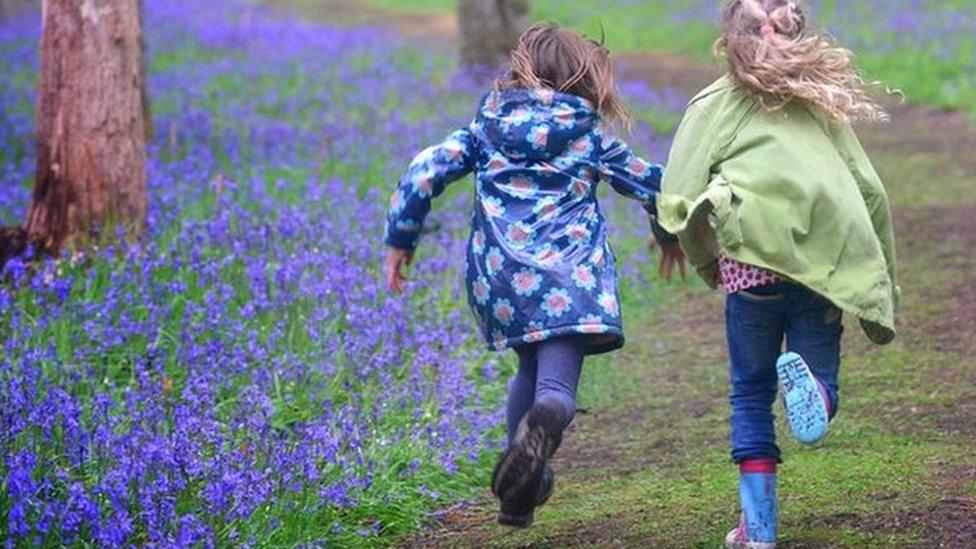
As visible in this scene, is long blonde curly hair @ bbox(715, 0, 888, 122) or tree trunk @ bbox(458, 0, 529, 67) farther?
tree trunk @ bbox(458, 0, 529, 67)

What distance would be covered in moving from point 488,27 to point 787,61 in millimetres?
14437

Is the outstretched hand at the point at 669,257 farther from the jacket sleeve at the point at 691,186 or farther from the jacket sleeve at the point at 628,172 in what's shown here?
the jacket sleeve at the point at 691,186

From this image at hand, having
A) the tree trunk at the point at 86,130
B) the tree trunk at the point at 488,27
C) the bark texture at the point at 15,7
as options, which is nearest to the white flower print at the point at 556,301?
the tree trunk at the point at 86,130

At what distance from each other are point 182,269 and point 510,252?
11.1 ft

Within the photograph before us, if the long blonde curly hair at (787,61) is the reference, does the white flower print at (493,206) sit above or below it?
below

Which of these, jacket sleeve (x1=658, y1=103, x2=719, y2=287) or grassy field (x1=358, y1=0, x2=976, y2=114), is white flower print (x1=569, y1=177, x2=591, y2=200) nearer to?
jacket sleeve (x1=658, y1=103, x2=719, y2=287)

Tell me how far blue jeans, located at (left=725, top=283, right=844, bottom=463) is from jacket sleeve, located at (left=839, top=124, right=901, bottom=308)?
0.87 ft

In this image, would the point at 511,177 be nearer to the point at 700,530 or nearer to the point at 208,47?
the point at 700,530

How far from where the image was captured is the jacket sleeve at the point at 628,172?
5398 mm

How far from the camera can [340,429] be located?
6.32 metres

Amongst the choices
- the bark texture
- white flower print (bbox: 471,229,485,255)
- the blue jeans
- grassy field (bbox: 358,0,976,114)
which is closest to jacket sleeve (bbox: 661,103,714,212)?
the blue jeans

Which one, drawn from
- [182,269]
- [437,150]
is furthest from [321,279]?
[437,150]

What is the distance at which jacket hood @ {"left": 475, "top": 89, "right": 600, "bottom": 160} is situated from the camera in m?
5.30

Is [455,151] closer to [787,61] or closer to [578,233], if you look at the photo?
[578,233]
